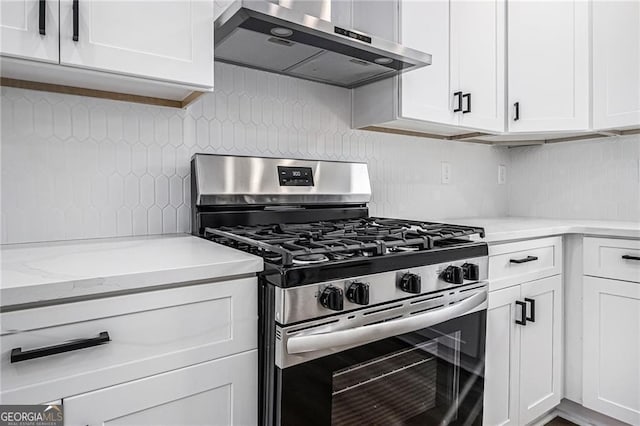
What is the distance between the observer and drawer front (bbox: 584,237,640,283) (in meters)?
1.72

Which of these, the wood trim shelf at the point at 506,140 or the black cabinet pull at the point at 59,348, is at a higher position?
the wood trim shelf at the point at 506,140

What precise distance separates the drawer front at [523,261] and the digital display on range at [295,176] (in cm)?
79

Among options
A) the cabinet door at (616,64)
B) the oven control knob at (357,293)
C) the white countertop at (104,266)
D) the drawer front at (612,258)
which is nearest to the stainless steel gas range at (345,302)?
the oven control knob at (357,293)

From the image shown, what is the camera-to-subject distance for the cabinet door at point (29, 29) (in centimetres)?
94

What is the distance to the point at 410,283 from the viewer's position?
3.78 feet

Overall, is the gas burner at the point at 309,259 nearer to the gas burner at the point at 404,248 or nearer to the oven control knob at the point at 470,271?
the gas burner at the point at 404,248

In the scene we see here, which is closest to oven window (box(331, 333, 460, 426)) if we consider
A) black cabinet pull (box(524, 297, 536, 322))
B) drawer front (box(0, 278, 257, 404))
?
drawer front (box(0, 278, 257, 404))

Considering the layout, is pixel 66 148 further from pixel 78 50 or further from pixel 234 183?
pixel 234 183

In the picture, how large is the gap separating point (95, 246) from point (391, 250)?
88cm

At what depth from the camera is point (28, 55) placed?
0.97m

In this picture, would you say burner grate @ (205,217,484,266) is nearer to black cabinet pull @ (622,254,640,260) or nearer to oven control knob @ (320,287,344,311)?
oven control knob @ (320,287,344,311)

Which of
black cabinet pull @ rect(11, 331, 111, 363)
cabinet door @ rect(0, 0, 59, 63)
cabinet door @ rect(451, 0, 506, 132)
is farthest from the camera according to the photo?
cabinet door @ rect(451, 0, 506, 132)

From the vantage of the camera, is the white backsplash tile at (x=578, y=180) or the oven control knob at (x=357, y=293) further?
the white backsplash tile at (x=578, y=180)

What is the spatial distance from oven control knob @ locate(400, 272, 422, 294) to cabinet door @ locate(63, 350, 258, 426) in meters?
0.46
